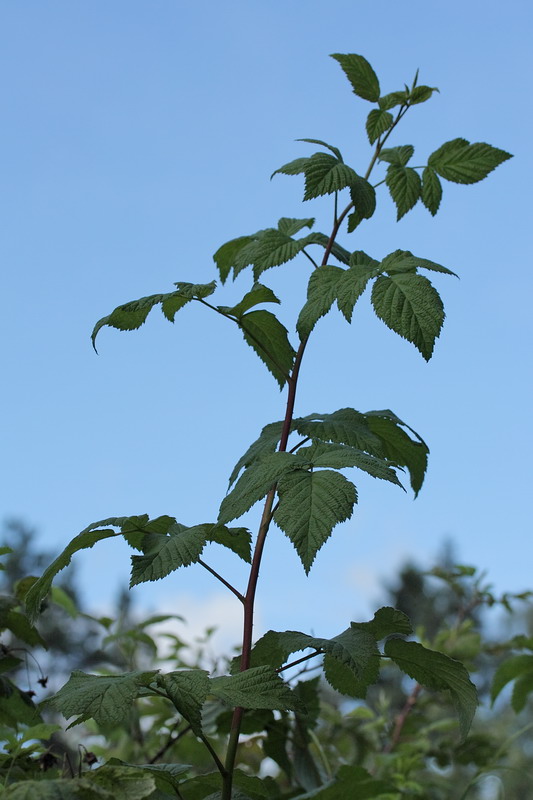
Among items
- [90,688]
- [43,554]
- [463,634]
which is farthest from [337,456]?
[43,554]

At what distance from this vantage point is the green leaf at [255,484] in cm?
119

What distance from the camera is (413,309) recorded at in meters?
1.24

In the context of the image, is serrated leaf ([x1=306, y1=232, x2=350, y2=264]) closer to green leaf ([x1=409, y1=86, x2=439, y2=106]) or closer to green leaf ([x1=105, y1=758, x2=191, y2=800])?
green leaf ([x1=409, y1=86, x2=439, y2=106])

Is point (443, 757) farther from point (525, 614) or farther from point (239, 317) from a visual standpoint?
point (525, 614)

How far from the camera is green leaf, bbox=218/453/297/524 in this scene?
46.7 inches

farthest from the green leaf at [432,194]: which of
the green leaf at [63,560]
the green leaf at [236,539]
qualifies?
the green leaf at [63,560]

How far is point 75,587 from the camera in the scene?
25.1 metres

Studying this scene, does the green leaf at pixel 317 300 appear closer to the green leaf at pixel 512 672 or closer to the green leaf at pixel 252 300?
the green leaf at pixel 252 300

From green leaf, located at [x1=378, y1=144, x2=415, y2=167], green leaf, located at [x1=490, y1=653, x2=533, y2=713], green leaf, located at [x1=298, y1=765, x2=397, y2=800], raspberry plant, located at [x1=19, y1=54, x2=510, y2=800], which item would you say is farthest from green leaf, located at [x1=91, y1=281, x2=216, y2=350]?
green leaf, located at [x1=490, y1=653, x2=533, y2=713]

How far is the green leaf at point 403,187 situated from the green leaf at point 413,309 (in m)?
0.35

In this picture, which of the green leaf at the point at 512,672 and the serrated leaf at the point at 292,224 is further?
the green leaf at the point at 512,672

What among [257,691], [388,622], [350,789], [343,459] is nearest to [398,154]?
[343,459]

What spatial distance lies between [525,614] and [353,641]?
82.7 ft

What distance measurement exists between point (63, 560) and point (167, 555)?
18cm
